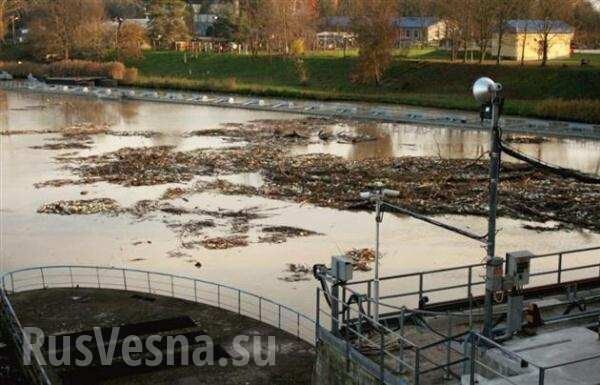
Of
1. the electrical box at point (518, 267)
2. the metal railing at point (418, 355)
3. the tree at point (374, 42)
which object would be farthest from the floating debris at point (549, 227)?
the tree at point (374, 42)

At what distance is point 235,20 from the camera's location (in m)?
117

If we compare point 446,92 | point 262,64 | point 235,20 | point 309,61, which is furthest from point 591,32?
point 235,20

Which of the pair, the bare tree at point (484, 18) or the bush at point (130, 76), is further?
the bush at point (130, 76)

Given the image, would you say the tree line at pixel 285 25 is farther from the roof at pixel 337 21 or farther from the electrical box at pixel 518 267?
the electrical box at pixel 518 267

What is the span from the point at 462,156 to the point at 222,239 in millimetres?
21566

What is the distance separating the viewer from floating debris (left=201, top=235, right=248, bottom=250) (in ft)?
84.6

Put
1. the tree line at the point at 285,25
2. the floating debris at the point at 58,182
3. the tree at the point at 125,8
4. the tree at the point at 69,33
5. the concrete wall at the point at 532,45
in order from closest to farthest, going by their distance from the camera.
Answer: the floating debris at the point at 58,182
the tree line at the point at 285,25
the concrete wall at the point at 532,45
the tree at the point at 69,33
the tree at the point at 125,8

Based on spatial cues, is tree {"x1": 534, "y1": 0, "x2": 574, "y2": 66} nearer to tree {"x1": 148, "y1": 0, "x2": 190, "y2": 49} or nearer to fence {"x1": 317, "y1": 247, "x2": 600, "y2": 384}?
tree {"x1": 148, "y1": 0, "x2": 190, "y2": 49}

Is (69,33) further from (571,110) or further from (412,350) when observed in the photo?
(412,350)

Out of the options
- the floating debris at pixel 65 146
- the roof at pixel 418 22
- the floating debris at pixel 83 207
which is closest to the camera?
the floating debris at pixel 83 207

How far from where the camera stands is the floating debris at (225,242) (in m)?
25.8

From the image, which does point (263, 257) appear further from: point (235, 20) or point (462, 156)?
point (235, 20)

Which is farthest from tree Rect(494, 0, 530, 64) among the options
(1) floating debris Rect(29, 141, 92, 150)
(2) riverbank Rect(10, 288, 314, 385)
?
(2) riverbank Rect(10, 288, 314, 385)

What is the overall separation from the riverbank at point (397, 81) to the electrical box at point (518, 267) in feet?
158
